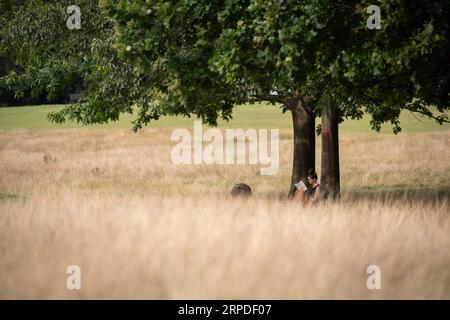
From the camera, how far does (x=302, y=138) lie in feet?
Result: 75.4

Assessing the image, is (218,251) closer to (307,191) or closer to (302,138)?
(307,191)

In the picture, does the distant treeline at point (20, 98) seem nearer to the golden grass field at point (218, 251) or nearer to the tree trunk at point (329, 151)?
the tree trunk at point (329, 151)

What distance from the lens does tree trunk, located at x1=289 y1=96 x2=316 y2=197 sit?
2281cm

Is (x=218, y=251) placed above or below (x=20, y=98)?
below

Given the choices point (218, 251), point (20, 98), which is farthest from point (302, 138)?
point (20, 98)

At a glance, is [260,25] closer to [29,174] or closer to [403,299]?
[403,299]

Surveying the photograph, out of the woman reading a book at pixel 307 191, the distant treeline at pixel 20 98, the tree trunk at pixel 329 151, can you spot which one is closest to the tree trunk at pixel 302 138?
the tree trunk at pixel 329 151

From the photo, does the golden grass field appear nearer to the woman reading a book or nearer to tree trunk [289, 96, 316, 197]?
the woman reading a book

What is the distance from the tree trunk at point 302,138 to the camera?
2281 centimetres

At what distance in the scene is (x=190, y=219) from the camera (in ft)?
38.8

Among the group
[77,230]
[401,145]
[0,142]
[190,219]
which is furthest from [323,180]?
[0,142]

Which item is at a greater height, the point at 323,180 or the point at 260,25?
the point at 260,25

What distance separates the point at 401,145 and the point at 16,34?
30584 millimetres

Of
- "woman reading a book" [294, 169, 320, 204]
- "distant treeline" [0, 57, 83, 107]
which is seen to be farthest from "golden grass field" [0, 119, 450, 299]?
"distant treeline" [0, 57, 83, 107]
